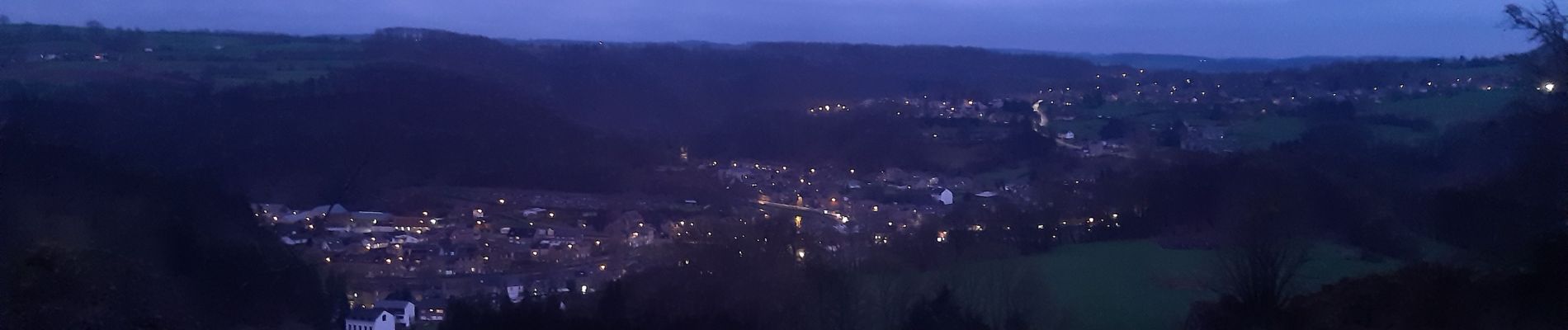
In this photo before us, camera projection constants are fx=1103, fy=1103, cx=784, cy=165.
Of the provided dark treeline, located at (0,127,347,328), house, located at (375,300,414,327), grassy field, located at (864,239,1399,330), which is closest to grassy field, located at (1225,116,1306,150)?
grassy field, located at (864,239,1399,330)

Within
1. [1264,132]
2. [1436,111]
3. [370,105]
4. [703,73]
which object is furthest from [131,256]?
[703,73]

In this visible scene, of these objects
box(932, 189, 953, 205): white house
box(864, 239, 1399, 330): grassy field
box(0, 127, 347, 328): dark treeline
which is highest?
box(0, 127, 347, 328): dark treeline

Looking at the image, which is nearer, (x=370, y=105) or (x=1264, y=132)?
(x=370, y=105)

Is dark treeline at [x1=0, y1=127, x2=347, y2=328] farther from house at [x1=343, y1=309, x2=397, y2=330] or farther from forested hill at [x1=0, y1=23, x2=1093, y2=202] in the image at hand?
forested hill at [x1=0, y1=23, x2=1093, y2=202]

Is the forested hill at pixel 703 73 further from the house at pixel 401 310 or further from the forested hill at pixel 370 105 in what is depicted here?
the house at pixel 401 310

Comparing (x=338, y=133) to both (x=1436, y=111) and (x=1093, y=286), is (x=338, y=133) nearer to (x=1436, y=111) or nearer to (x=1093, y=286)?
(x=1093, y=286)

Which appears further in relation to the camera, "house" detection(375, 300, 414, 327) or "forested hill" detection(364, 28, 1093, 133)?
"forested hill" detection(364, 28, 1093, 133)

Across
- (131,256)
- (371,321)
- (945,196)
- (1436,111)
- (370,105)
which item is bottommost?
(945,196)
